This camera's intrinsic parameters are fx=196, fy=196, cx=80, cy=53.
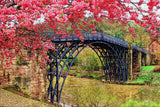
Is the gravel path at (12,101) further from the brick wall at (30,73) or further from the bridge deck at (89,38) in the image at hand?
the bridge deck at (89,38)

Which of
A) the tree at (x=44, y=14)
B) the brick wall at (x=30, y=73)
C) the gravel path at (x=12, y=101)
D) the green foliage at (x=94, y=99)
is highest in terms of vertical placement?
the tree at (x=44, y=14)

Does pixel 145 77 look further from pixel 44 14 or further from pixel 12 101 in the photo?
pixel 44 14

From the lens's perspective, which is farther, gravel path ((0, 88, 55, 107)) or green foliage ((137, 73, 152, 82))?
green foliage ((137, 73, 152, 82))

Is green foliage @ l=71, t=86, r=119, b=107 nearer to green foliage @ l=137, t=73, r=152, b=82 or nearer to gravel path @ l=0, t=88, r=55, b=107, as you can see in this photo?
gravel path @ l=0, t=88, r=55, b=107

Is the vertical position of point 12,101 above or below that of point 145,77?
above

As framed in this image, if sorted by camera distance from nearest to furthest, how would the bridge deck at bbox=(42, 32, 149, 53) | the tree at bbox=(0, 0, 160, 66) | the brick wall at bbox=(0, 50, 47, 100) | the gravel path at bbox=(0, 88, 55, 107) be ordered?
the tree at bbox=(0, 0, 160, 66) < the gravel path at bbox=(0, 88, 55, 107) < the brick wall at bbox=(0, 50, 47, 100) < the bridge deck at bbox=(42, 32, 149, 53)

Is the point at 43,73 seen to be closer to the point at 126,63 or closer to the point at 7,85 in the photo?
the point at 7,85

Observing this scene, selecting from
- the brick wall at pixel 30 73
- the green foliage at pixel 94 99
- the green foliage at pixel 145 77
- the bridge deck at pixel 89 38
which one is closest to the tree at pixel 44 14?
the brick wall at pixel 30 73

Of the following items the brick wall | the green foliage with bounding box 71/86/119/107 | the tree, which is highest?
the tree

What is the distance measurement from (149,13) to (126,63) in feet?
94.3

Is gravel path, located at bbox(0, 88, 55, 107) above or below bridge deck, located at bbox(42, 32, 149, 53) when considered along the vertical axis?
below

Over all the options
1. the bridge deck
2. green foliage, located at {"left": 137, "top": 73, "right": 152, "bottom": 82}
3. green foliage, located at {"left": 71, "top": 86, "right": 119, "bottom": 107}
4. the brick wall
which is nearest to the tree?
the brick wall

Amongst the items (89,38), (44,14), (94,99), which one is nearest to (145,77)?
(89,38)

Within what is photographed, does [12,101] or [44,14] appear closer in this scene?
[44,14]
